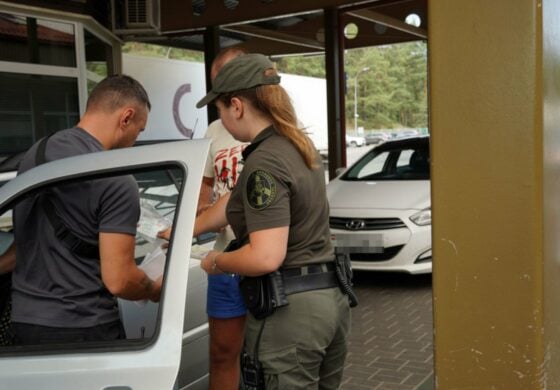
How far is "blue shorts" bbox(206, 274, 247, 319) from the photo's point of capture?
8.59 ft

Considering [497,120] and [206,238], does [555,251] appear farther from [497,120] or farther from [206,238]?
Answer: [206,238]

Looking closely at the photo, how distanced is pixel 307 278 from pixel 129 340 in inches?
22.6

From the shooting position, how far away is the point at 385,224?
Result: 21.3 feet

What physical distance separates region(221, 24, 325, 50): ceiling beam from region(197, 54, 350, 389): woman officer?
37.2ft

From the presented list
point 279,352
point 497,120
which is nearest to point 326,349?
point 279,352

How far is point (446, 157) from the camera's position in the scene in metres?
2.35

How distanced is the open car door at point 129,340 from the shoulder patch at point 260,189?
8.1 inches

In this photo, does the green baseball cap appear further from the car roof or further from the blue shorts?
the car roof

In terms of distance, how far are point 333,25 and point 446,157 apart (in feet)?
32.6

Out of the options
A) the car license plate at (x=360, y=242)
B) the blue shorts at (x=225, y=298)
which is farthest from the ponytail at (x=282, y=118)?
the car license plate at (x=360, y=242)

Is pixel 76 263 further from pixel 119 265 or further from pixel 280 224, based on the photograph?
pixel 280 224

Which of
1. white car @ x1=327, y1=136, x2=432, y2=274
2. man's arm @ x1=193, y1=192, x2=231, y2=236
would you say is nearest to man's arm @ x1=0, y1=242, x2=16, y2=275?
man's arm @ x1=193, y1=192, x2=231, y2=236

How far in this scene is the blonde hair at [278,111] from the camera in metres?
2.12

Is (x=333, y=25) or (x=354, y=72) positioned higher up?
(x=354, y=72)
